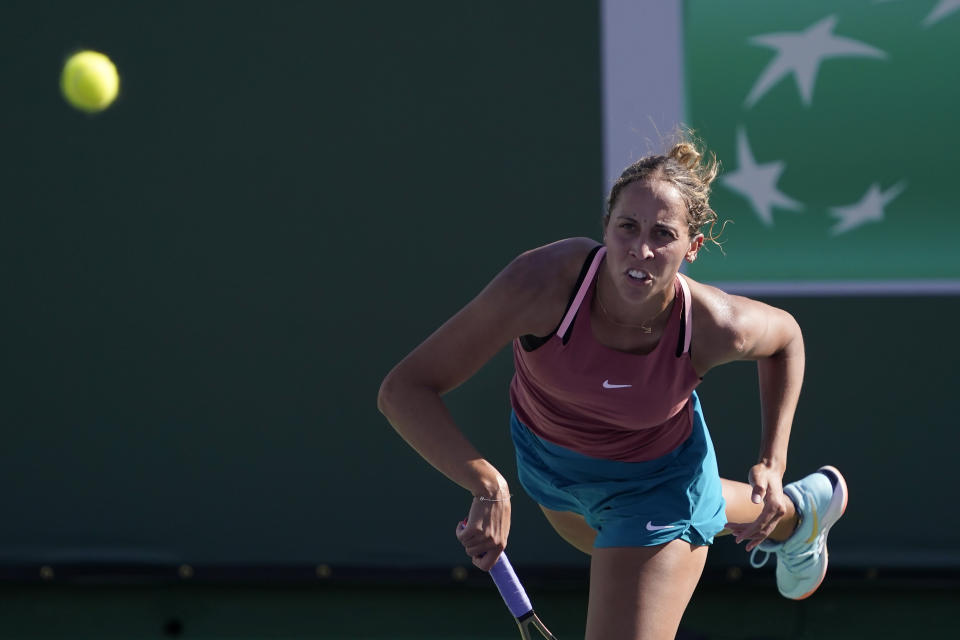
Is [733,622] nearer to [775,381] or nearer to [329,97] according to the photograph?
[775,381]

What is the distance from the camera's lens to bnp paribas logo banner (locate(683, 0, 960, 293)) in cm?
368

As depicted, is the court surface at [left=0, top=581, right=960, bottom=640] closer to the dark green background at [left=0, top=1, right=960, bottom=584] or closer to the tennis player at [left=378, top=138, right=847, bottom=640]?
the dark green background at [left=0, top=1, right=960, bottom=584]

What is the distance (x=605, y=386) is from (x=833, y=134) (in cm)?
183

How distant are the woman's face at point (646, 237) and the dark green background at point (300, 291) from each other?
1.54m

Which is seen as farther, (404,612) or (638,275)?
(404,612)

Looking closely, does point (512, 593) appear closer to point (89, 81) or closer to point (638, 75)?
point (638, 75)

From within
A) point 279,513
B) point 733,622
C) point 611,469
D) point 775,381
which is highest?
point 775,381

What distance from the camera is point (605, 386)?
2346mm

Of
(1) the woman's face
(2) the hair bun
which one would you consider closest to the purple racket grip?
(1) the woman's face

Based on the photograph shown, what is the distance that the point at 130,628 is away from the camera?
3643 millimetres

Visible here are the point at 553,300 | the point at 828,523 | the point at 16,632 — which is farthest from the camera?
the point at 16,632

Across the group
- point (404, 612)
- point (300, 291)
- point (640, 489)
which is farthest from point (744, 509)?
point (300, 291)

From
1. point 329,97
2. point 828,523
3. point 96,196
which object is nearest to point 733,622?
point 828,523

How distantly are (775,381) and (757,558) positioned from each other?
1383 millimetres
